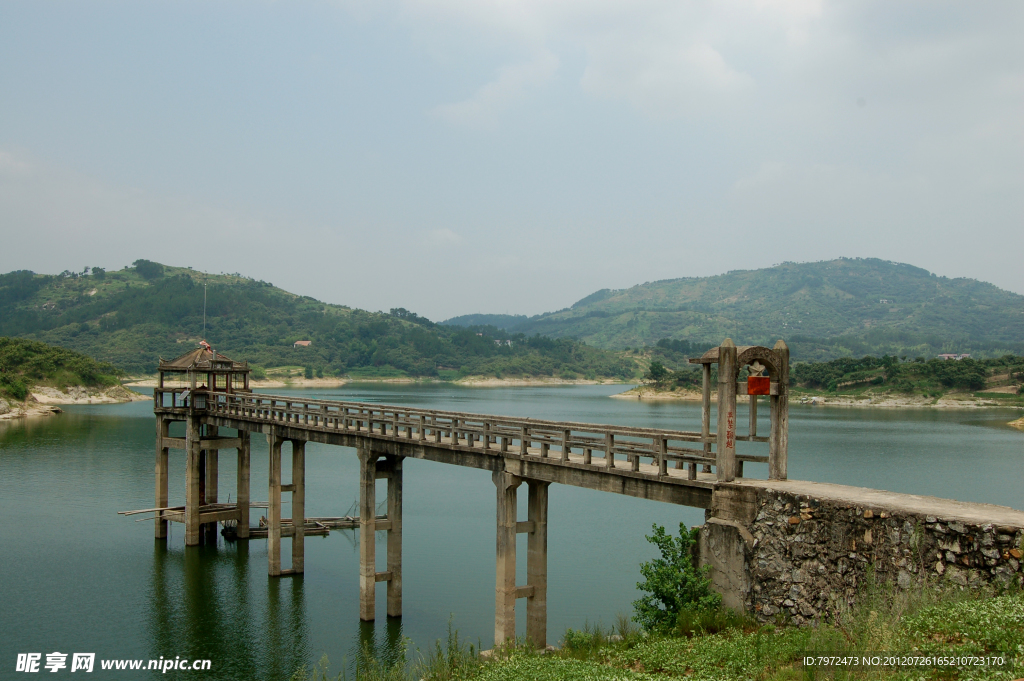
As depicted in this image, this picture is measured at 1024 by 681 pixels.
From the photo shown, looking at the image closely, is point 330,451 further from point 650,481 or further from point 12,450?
point 650,481

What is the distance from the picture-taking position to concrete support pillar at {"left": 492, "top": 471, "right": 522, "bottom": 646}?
1614 cm

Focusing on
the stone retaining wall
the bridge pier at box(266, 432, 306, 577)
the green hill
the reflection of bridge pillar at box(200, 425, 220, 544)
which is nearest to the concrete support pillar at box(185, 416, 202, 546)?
the reflection of bridge pillar at box(200, 425, 220, 544)

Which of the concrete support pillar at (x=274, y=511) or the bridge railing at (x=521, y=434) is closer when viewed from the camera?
the bridge railing at (x=521, y=434)

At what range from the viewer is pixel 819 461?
4878cm

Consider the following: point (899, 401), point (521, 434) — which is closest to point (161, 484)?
point (521, 434)

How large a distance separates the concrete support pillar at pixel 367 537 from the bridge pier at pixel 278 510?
462 centimetres

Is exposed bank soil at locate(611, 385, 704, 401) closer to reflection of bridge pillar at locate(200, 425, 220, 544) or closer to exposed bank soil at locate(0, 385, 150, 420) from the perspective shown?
exposed bank soil at locate(0, 385, 150, 420)

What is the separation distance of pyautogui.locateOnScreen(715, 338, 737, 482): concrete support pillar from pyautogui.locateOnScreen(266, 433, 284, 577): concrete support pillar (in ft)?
53.3

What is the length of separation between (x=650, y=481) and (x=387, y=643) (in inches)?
398

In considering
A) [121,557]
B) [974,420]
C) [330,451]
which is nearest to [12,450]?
[330,451]

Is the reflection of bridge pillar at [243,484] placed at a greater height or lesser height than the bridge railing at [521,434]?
lesser

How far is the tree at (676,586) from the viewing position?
12203mm

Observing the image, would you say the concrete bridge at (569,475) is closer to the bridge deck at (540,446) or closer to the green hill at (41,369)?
the bridge deck at (540,446)

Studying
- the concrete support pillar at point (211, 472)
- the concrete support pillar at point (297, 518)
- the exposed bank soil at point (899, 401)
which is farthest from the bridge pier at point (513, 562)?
the exposed bank soil at point (899, 401)
